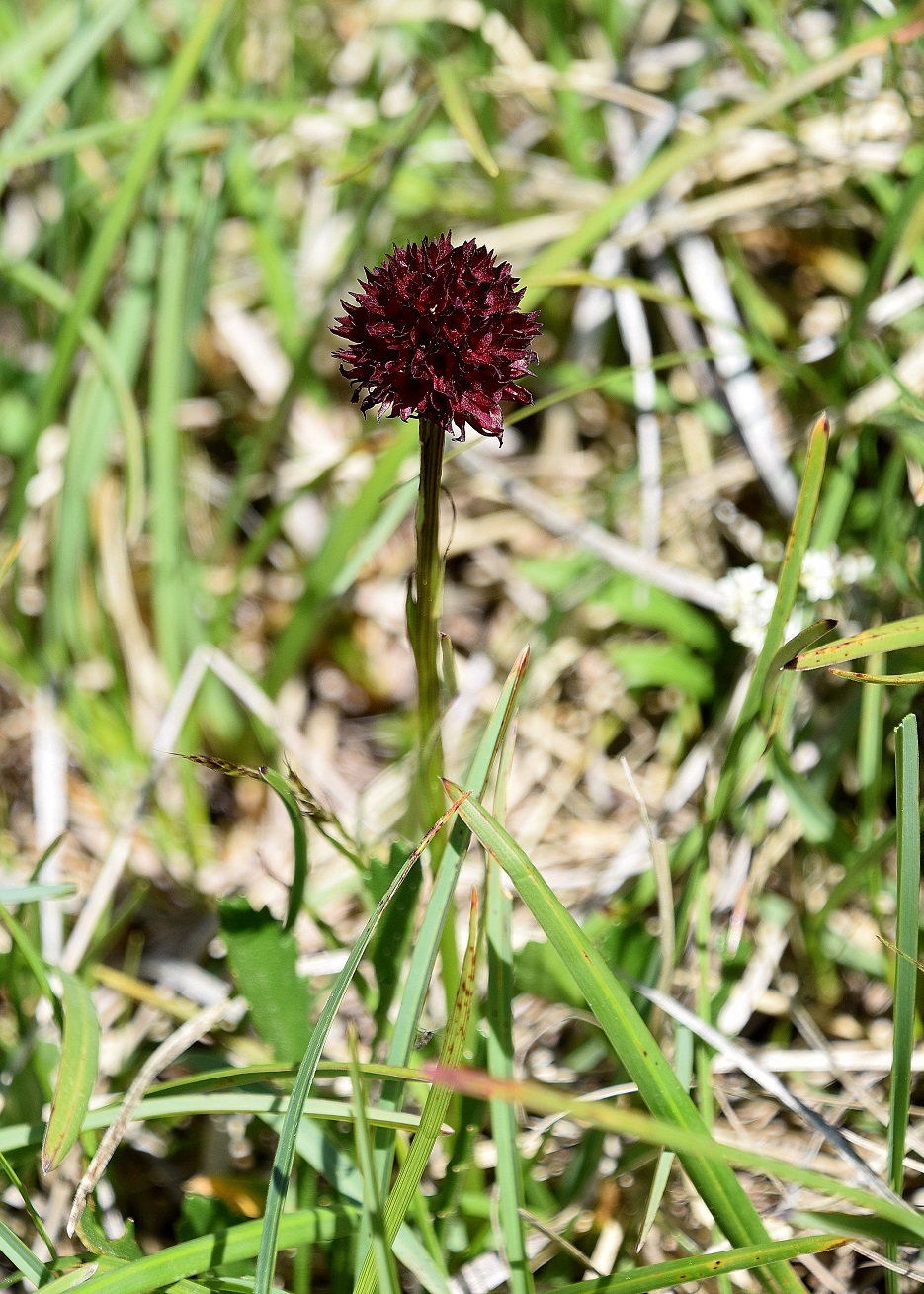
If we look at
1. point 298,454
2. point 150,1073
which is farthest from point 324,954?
point 298,454

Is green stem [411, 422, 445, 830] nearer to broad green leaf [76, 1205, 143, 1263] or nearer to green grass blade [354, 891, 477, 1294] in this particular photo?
green grass blade [354, 891, 477, 1294]

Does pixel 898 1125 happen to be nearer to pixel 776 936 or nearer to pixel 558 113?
pixel 776 936

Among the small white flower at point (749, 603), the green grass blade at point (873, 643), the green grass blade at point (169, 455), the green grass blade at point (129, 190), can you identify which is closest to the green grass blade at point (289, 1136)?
the green grass blade at point (873, 643)

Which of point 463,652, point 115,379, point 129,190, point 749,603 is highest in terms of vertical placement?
point 129,190

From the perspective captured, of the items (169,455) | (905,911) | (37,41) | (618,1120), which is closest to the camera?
(618,1120)

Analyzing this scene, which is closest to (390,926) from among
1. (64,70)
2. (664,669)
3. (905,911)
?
(905,911)

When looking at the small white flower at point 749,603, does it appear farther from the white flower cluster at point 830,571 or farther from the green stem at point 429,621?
the green stem at point 429,621

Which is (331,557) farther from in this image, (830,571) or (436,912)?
(436,912)
